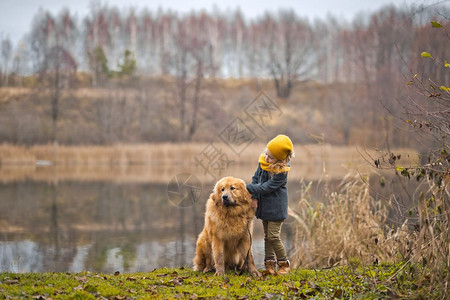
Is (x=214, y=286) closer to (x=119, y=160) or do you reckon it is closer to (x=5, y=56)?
(x=119, y=160)

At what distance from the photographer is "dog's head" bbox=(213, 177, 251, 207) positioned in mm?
5638

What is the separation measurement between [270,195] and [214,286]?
4.49ft

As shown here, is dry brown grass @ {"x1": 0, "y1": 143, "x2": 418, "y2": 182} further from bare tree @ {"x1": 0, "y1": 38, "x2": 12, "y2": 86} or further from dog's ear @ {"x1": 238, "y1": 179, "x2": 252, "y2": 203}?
bare tree @ {"x1": 0, "y1": 38, "x2": 12, "y2": 86}

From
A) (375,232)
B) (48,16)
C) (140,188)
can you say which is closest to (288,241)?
(375,232)

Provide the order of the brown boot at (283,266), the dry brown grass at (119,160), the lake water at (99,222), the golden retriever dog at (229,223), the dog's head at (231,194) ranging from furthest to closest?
the dry brown grass at (119,160), the lake water at (99,222), the brown boot at (283,266), the golden retriever dog at (229,223), the dog's head at (231,194)

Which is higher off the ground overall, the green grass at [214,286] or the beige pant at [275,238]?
the beige pant at [275,238]

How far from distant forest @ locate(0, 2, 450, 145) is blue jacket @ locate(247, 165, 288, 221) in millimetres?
21547

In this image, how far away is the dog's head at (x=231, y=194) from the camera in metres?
5.64

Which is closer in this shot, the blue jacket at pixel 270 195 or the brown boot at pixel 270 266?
the blue jacket at pixel 270 195

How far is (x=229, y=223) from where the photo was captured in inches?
227

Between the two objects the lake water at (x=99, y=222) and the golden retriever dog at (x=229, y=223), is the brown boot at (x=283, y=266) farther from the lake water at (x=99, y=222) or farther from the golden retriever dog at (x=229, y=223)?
the lake water at (x=99, y=222)

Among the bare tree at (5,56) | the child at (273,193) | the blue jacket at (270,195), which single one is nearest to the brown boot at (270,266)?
the child at (273,193)

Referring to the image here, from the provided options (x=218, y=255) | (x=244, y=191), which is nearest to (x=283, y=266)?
(x=218, y=255)

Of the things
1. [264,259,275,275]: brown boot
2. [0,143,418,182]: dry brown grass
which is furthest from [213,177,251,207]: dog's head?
[0,143,418,182]: dry brown grass
